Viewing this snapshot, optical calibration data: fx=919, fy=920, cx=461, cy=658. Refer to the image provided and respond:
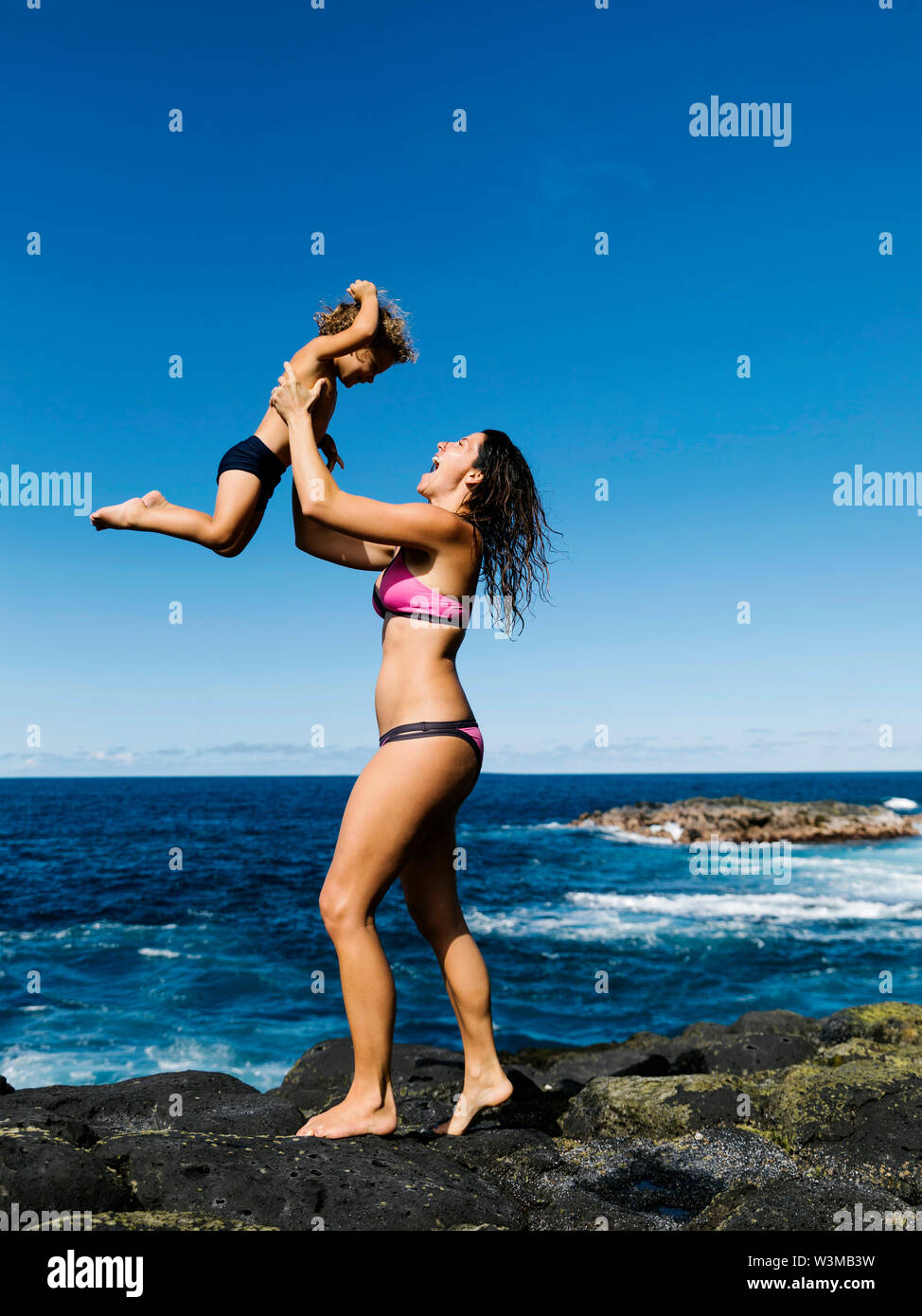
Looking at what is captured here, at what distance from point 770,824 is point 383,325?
155 ft

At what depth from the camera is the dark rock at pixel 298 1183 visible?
3.02 meters

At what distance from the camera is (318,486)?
3.53 meters

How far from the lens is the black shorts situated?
3.74m

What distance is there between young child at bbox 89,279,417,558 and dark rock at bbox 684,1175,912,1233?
10.3 feet

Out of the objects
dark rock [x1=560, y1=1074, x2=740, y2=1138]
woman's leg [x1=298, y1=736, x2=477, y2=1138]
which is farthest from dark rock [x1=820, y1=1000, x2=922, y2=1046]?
woman's leg [x1=298, y1=736, x2=477, y2=1138]

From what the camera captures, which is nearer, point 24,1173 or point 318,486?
point 24,1173

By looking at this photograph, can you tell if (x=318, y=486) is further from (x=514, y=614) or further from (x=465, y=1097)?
(x=465, y=1097)

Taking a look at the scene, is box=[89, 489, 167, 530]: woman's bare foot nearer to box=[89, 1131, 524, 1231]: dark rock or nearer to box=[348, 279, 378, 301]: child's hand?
box=[348, 279, 378, 301]: child's hand

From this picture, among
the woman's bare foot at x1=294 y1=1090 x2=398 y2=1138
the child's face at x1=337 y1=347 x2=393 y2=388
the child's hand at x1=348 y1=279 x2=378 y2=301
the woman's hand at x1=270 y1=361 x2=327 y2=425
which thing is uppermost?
the child's hand at x1=348 y1=279 x2=378 y2=301

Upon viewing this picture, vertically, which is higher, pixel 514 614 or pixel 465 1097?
pixel 514 614

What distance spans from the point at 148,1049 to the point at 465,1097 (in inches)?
423

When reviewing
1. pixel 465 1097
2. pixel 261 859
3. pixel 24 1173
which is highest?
pixel 24 1173
